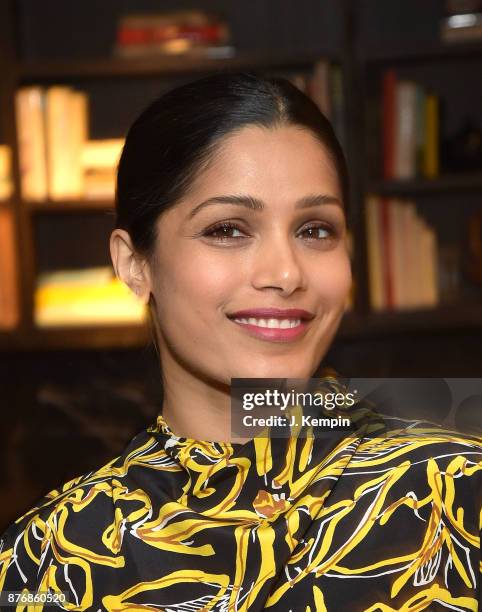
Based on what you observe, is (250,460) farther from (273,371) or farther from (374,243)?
(374,243)

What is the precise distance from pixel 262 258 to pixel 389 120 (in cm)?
148

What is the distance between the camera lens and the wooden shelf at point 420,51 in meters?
2.12

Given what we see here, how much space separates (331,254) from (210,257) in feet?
0.35

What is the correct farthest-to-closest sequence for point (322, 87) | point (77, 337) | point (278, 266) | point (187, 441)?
point (77, 337)
point (322, 87)
point (187, 441)
point (278, 266)

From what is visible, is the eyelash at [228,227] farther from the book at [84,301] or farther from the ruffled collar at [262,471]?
the book at [84,301]

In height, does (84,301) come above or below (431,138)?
below

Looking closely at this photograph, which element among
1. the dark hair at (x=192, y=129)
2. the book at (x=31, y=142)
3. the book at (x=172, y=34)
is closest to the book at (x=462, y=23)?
the book at (x=172, y=34)

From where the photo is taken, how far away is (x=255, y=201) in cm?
76

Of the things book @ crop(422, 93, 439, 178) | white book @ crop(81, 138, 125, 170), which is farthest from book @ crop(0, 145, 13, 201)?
book @ crop(422, 93, 439, 178)

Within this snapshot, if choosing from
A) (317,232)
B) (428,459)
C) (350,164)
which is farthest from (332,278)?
(350,164)

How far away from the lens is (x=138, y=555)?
0.78 m

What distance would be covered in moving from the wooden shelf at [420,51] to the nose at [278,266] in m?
1.50

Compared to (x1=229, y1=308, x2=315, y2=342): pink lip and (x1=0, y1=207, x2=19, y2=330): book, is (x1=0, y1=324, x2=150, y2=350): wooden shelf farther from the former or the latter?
(x1=229, y1=308, x2=315, y2=342): pink lip

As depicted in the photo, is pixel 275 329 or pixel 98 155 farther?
pixel 98 155
